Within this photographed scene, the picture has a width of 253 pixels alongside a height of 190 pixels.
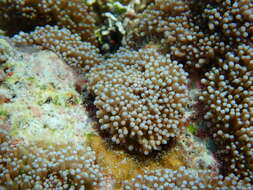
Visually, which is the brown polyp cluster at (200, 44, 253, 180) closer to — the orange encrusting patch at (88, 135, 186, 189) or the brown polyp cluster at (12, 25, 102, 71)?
the orange encrusting patch at (88, 135, 186, 189)

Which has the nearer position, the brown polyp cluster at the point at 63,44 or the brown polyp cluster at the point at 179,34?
the brown polyp cluster at the point at 179,34

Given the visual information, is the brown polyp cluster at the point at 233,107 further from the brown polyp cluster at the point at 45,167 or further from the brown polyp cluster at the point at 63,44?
the brown polyp cluster at the point at 63,44

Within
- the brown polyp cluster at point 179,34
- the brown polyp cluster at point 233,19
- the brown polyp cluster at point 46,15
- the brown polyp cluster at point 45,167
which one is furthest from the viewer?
the brown polyp cluster at point 46,15

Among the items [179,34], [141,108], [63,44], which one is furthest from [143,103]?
[63,44]

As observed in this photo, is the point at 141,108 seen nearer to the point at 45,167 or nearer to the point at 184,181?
the point at 184,181

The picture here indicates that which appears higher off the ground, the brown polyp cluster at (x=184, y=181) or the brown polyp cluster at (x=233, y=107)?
the brown polyp cluster at (x=233, y=107)

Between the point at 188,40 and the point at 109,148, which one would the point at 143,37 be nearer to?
the point at 188,40

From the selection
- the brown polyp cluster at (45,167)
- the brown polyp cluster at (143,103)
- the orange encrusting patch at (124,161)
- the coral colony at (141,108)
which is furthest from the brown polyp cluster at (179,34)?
the brown polyp cluster at (45,167)
